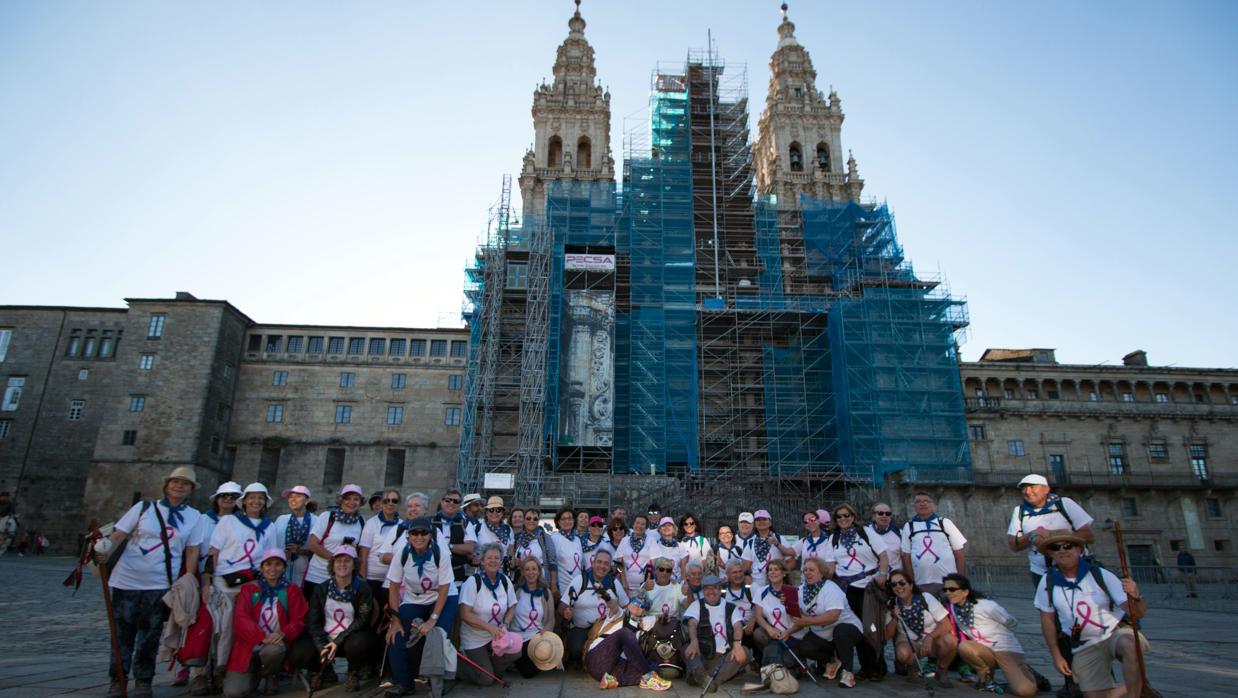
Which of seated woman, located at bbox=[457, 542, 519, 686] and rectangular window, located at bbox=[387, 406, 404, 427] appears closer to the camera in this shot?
seated woman, located at bbox=[457, 542, 519, 686]

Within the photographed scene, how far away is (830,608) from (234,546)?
6.11 meters

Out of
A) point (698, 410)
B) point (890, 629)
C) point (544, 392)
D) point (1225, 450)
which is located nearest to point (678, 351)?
point (698, 410)

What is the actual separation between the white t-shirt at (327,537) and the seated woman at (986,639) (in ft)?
20.7

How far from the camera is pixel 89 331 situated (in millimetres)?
38938

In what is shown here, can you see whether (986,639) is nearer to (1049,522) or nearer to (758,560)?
(1049,522)

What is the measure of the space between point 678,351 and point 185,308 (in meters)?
26.4

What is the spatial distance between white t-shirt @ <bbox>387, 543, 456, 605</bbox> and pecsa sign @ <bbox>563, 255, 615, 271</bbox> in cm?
2763

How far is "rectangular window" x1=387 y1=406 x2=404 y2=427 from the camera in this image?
36719 mm

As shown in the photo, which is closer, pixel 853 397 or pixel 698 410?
pixel 853 397

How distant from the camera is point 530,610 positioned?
7.40m

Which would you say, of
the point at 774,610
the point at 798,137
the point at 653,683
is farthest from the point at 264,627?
the point at 798,137

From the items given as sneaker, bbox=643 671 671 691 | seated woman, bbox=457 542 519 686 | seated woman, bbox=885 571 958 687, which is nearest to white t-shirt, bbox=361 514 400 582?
seated woman, bbox=457 542 519 686

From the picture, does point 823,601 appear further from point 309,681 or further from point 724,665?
point 309,681

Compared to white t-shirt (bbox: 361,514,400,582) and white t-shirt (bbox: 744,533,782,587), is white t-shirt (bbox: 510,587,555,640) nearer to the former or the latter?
white t-shirt (bbox: 361,514,400,582)
